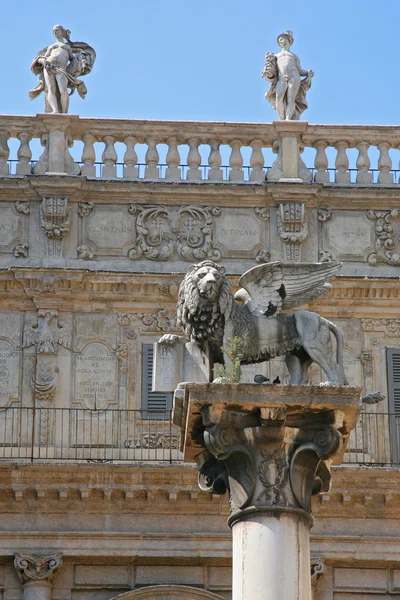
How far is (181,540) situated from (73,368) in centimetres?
342

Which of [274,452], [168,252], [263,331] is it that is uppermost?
[168,252]

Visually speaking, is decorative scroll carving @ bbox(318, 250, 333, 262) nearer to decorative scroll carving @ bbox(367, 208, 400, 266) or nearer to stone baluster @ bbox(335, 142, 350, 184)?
decorative scroll carving @ bbox(367, 208, 400, 266)

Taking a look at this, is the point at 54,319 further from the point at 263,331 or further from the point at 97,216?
the point at 263,331

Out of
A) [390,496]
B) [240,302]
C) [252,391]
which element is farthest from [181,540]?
[252,391]

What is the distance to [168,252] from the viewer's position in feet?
98.7

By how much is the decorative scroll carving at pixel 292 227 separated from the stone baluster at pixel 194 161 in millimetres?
1493

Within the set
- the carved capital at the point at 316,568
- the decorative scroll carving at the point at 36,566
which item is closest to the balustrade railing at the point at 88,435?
the decorative scroll carving at the point at 36,566

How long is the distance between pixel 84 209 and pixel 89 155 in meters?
1.02

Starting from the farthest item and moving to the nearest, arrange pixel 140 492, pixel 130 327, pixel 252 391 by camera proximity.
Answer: pixel 130 327
pixel 140 492
pixel 252 391

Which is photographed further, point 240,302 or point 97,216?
point 97,216

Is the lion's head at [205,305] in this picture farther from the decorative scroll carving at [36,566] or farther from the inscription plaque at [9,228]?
the inscription plaque at [9,228]

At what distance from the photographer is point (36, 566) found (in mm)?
27672

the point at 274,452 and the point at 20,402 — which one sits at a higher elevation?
the point at 20,402

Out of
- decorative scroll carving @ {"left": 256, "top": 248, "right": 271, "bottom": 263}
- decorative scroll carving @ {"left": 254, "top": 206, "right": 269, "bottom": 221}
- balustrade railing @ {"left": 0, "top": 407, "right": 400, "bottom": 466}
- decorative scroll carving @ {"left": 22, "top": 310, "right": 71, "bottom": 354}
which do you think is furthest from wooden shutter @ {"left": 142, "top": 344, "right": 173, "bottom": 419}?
decorative scroll carving @ {"left": 254, "top": 206, "right": 269, "bottom": 221}
